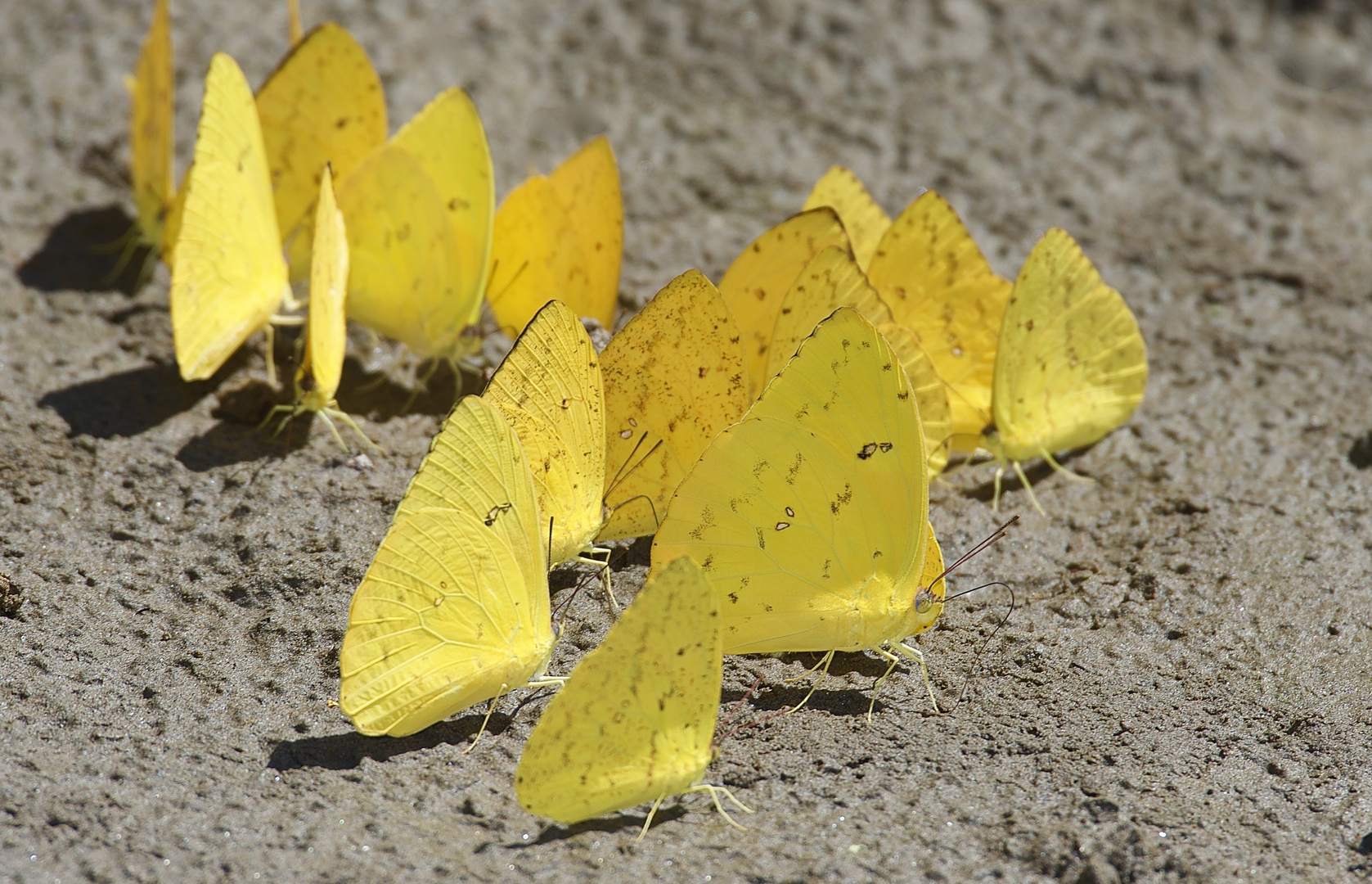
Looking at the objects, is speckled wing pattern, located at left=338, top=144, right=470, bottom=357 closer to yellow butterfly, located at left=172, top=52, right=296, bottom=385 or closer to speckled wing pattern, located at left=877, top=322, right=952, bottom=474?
yellow butterfly, located at left=172, top=52, right=296, bottom=385

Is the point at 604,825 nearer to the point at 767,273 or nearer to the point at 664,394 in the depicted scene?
the point at 664,394

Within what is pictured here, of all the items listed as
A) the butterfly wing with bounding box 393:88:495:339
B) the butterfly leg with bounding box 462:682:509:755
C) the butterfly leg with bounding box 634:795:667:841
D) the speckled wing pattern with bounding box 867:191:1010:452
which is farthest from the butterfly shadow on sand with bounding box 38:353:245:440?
the speckled wing pattern with bounding box 867:191:1010:452

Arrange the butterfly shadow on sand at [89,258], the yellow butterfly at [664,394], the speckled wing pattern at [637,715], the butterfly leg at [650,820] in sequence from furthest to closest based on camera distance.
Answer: the butterfly shadow on sand at [89,258], the yellow butterfly at [664,394], the butterfly leg at [650,820], the speckled wing pattern at [637,715]

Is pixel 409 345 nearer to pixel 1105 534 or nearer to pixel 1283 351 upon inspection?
pixel 1105 534

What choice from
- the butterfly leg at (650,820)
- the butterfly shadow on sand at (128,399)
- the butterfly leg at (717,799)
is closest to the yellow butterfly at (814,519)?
the butterfly leg at (717,799)

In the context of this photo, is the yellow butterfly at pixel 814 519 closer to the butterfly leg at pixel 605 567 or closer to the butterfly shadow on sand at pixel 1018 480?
the butterfly leg at pixel 605 567

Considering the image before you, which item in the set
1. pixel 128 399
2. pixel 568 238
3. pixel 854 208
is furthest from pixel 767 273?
pixel 128 399

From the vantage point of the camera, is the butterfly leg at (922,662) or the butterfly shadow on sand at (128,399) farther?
the butterfly shadow on sand at (128,399)
